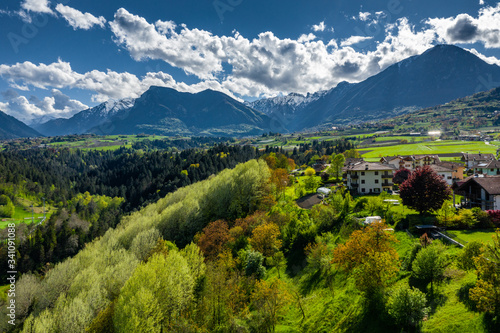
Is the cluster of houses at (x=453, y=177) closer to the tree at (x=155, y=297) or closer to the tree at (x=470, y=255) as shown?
the tree at (x=470, y=255)

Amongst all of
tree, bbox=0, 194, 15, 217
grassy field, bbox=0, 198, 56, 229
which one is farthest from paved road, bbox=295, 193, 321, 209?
tree, bbox=0, 194, 15, 217

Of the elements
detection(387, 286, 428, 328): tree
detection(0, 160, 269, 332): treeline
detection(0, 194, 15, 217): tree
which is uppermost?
detection(387, 286, 428, 328): tree

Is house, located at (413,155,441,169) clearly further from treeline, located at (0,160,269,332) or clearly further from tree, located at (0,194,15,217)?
tree, located at (0,194,15,217)

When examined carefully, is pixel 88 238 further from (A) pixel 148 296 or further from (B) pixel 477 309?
(B) pixel 477 309

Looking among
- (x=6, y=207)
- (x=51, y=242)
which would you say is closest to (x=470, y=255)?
(x=51, y=242)

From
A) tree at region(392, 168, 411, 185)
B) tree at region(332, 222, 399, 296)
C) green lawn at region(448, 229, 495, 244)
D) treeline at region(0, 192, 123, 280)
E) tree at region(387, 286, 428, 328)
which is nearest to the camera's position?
tree at region(387, 286, 428, 328)

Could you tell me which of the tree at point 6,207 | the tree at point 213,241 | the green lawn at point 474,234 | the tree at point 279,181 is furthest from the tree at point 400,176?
the tree at point 6,207
